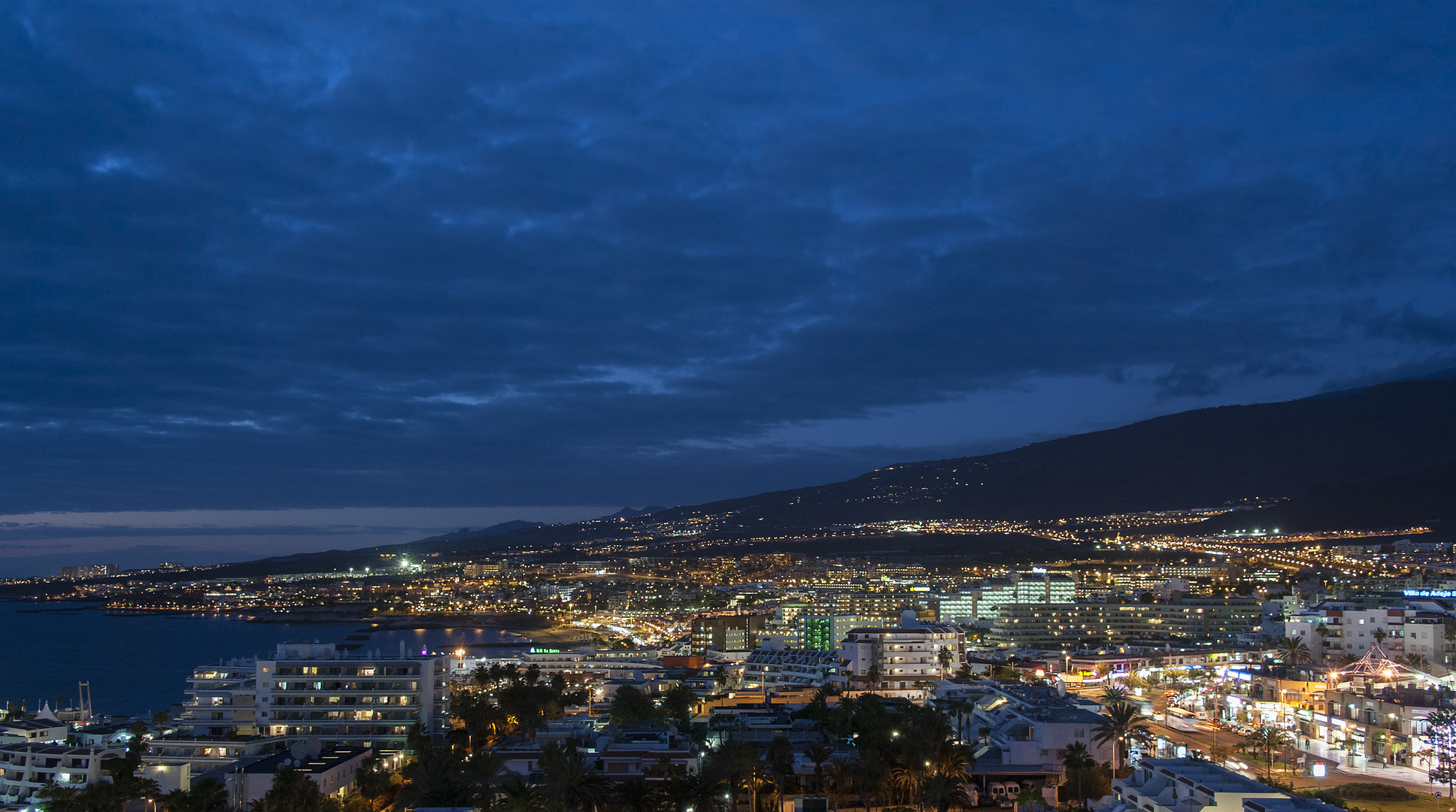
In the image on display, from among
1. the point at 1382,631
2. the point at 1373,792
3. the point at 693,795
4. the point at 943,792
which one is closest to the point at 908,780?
the point at 943,792

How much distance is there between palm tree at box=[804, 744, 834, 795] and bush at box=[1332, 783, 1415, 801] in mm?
10302

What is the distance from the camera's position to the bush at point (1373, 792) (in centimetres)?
2270

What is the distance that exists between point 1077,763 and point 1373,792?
642cm

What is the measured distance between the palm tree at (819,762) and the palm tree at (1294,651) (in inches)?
863

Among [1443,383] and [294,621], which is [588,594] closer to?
[294,621]

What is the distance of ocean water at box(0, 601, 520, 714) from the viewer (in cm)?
5497

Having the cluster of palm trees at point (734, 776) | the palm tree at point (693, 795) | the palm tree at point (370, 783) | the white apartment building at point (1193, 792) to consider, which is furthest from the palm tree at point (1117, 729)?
the palm tree at point (370, 783)

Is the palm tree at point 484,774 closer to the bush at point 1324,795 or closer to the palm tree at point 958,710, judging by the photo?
the palm tree at point 958,710

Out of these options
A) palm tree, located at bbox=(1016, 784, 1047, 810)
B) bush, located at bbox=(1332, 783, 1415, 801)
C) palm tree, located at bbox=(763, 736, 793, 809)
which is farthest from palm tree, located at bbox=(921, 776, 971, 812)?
bush, located at bbox=(1332, 783, 1415, 801)

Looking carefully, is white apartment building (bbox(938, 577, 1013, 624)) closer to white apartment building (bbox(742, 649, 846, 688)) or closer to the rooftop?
white apartment building (bbox(742, 649, 846, 688))

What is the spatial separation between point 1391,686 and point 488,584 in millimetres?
125471

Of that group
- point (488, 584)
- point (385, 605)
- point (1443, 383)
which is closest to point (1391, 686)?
point (385, 605)

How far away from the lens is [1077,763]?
22391 mm

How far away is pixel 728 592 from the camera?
344 feet
